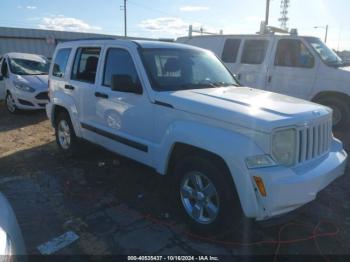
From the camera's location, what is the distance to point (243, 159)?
2.82m

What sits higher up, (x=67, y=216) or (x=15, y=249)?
(x=15, y=249)

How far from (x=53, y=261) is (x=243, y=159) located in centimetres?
199

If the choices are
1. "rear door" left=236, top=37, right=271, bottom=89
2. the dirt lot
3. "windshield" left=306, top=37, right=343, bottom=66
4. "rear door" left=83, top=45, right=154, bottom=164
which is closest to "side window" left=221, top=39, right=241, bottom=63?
"rear door" left=236, top=37, right=271, bottom=89

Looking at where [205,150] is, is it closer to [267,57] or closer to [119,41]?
[119,41]

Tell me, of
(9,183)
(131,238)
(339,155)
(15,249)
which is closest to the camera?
(15,249)

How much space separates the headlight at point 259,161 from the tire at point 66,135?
3623 mm

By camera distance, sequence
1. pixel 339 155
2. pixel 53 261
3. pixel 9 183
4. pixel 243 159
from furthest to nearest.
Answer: pixel 9 183 → pixel 339 155 → pixel 53 261 → pixel 243 159

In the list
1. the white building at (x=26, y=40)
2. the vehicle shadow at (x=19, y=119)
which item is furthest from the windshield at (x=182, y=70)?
the white building at (x=26, y=40)

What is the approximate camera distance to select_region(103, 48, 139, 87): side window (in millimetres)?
4116

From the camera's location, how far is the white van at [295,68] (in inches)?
274

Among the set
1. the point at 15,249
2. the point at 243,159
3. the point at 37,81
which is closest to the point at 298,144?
the point at 243,159

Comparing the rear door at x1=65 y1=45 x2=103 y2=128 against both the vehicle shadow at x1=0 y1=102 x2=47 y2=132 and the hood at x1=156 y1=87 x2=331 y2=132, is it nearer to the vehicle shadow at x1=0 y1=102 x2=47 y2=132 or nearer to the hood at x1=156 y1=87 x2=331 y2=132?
the hood at x1=156 y1=87 x2=331 y2=132

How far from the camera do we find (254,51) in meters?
7.93

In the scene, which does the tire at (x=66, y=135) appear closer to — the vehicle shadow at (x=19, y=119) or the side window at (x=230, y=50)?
the vehicle shadow at (x=19, y=119)
